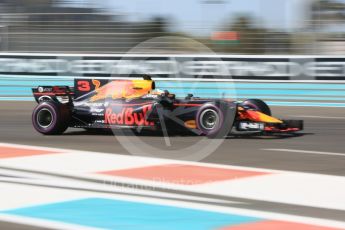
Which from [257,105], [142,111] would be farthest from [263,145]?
[142,111]

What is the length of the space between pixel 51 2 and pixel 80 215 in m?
17.1

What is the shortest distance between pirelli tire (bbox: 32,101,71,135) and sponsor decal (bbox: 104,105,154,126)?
0.68 meters

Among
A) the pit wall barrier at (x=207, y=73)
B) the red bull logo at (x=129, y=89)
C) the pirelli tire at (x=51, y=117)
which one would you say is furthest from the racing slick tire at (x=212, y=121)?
the pit wall barrier at (x=207, y=73)

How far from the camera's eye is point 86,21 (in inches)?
802

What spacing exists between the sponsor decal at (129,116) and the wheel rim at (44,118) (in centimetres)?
93

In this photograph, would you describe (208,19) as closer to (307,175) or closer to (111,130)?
(111,130)

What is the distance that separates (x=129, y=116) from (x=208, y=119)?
3.84 feet

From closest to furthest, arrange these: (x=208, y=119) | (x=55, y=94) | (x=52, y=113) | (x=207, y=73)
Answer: (x=208, y=119)
(x=52, y=113)
(x=55, y=94)
(x=207, y=73)

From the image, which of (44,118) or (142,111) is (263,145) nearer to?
(142,111)

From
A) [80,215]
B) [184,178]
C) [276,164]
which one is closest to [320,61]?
[276,164]

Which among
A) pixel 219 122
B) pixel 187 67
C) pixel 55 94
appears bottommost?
pixel 219 122

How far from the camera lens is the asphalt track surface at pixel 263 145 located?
730 centimetres

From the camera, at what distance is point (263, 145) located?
9375 mm

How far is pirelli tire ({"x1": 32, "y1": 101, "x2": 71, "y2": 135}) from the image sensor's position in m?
10.3
